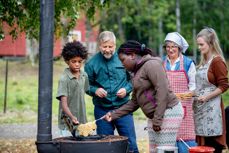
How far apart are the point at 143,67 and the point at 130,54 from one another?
0.19 metres

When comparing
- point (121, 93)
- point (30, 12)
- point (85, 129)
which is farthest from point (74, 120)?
point (30, 12)

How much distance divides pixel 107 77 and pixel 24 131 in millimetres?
5778

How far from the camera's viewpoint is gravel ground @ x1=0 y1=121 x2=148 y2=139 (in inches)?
451

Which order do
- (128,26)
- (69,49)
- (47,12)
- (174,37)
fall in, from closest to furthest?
(47,12) < (69,49) < (174,37) < (128,26)

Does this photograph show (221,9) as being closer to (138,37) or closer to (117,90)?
(138,37)

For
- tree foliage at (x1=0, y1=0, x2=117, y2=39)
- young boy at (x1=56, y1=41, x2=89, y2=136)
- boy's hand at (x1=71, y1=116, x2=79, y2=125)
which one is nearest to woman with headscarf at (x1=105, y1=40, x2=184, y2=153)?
boy's hand at (x1=71, y1=116, x2=79, y2=125)

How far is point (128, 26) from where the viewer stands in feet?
160

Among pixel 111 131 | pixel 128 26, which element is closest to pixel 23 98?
pixel 111 131

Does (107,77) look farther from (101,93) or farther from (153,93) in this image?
(153,93)

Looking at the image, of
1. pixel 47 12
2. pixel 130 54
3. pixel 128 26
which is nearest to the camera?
pixel 47 12

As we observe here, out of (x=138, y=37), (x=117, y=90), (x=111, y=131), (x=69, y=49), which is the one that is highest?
(x=138, y=37)

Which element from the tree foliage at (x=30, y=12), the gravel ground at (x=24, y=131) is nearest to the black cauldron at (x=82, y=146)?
the tree foliage at (x=30, y=12)

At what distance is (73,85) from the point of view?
620cm

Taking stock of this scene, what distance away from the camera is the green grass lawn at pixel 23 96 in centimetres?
1502
